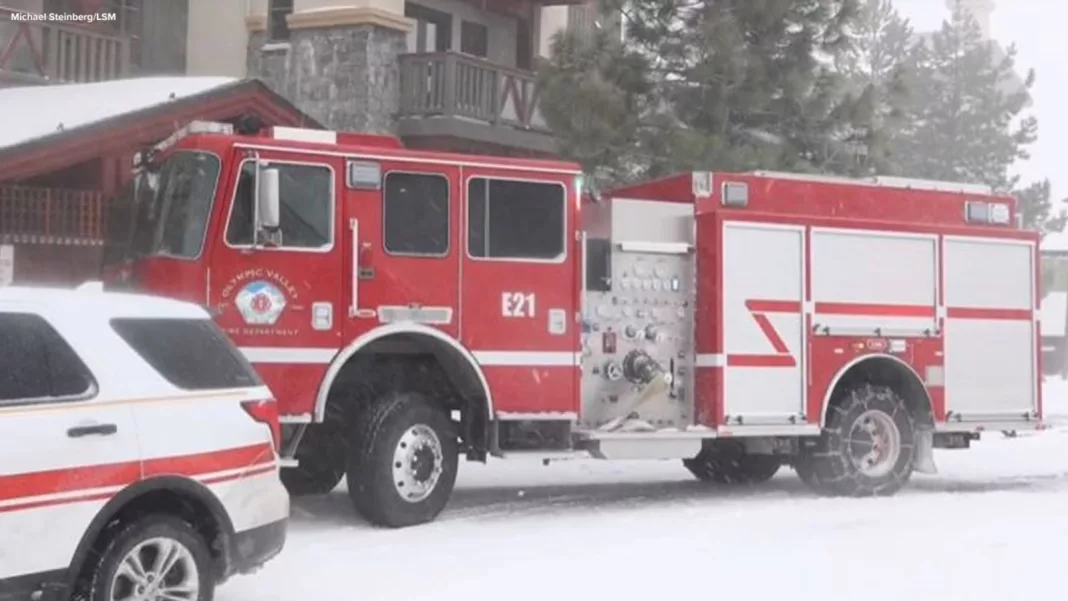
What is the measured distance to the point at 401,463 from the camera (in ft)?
36.6

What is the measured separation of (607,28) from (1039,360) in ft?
24.7

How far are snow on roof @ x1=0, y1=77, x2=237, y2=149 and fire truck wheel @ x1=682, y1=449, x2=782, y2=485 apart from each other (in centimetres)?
665

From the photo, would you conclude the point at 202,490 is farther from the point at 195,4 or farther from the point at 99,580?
the point at 195,4

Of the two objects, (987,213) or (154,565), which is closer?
(154,565)

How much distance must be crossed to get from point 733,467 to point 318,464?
4.49 meters

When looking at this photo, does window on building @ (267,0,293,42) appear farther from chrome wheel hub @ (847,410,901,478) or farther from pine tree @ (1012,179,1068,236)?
pine tree @ (1012,179,1068,236)

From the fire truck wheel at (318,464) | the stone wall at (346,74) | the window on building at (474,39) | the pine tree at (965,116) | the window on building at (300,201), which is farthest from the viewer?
the pine tree at (965,116)

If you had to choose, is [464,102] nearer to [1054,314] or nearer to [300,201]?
[300,201]

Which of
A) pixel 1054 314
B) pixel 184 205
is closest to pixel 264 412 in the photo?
pixel 184 205

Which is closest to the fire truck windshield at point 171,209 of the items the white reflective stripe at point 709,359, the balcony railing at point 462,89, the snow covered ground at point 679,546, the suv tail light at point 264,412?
the snow covered ground at point 679,546

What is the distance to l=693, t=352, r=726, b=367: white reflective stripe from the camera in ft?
41.8

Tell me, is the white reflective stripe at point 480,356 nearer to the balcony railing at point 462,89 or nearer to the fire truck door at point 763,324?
the fire truck door at point 763,324

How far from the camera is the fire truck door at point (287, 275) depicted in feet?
34.8

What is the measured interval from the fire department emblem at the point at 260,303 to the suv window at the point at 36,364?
141 inches
